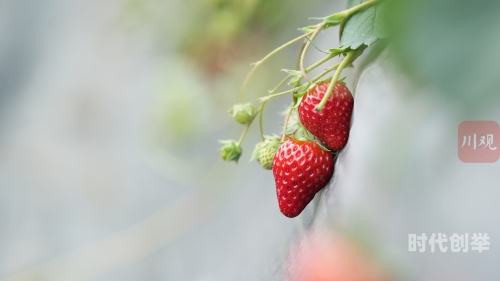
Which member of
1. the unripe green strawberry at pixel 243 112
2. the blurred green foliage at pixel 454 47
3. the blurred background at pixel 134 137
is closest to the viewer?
the blurred green foliage at pixel 454 47

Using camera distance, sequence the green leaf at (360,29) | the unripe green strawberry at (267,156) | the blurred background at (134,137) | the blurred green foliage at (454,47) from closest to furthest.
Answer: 1. the blurred green foliage at (454,47)
2. the green leaf at (360,29)
3. the unripe green strawberry at (267,156)
4. the blurred background at (134,137)

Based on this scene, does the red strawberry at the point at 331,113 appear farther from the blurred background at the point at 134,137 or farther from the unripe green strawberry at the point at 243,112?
the blurred background at the point at 134,137

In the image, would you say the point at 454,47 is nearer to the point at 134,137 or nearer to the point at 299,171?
the point at 299,171

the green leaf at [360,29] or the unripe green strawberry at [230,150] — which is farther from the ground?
the green leaf at [360,29]

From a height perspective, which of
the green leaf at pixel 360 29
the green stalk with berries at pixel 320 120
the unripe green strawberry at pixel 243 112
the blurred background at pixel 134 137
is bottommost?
the blurred background at pixel 134 137

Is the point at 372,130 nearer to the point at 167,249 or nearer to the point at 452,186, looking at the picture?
the point at 452,186

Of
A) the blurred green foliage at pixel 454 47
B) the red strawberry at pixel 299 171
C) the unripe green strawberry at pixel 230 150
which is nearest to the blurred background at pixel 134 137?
the unripe green strawberry at pixel 230 150

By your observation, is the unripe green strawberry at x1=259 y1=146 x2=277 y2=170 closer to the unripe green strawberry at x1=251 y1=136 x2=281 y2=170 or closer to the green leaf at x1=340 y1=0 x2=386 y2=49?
the unripe green strawberry at x1=251 y1=136 x2=281 y2=170

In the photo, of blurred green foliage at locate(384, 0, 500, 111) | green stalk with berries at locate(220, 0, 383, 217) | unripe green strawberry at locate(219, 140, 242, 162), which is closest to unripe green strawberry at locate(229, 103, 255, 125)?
unripe green strawberry at locate(219, 140, 242, 162)
